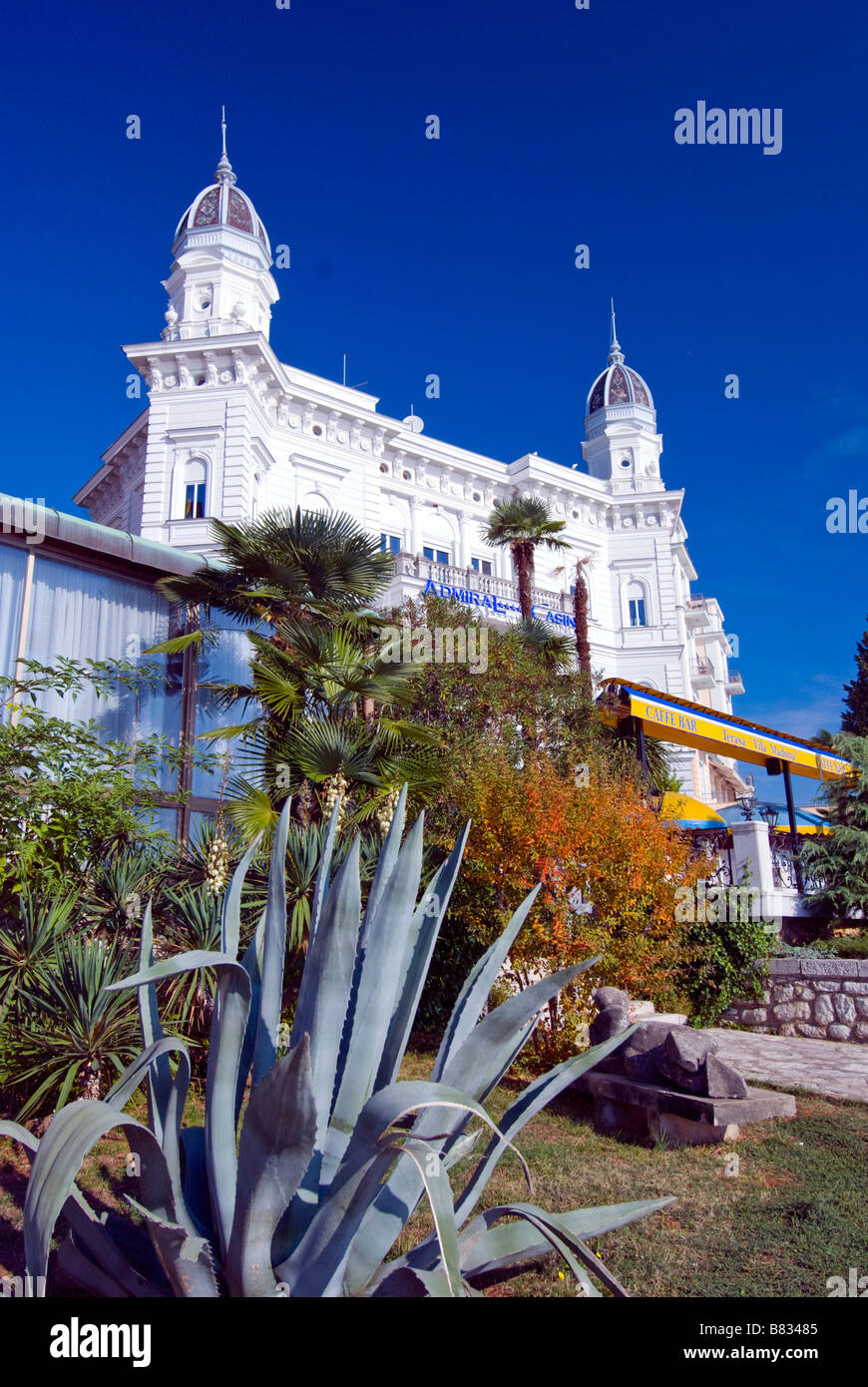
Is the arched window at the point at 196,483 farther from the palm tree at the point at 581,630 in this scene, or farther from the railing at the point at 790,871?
the railing at the point at 790,871

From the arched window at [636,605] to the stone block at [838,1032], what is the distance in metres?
24.3

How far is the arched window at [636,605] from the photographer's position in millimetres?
34312

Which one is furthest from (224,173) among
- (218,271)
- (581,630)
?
(581,630)

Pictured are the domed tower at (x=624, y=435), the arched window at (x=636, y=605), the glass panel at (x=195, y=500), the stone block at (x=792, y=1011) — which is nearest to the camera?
the stone block at (x=792, y=1011)

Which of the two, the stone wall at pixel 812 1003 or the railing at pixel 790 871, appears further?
the railing at pixel 790 871

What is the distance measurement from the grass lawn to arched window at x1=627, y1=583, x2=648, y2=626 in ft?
93.0

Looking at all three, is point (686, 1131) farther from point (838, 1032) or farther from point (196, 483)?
point (196, 483)

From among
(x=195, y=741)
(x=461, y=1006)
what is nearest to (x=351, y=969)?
(x=461, y=1006)

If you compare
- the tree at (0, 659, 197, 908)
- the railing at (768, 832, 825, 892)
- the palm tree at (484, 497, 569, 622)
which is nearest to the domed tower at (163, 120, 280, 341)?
the palm tree at (484, 497, 569, 622)

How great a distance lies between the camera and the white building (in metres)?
24.3

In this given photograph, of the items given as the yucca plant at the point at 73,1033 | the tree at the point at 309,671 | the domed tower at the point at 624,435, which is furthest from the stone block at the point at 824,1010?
the domed tower at the point at 624,435

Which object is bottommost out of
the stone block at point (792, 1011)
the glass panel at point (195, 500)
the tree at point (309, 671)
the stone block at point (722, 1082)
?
the stone block at point (792, 1011)
